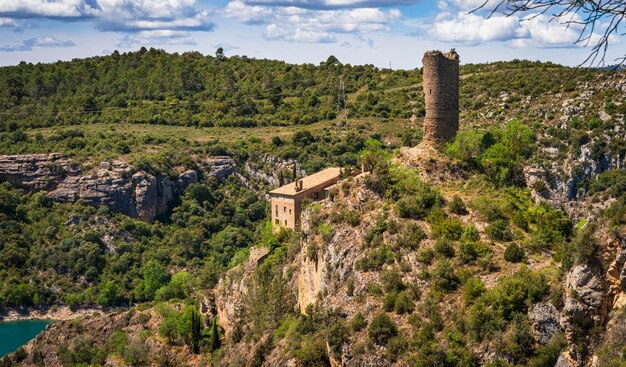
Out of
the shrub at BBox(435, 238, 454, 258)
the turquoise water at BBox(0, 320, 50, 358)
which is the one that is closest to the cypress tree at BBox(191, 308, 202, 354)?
the shrub at BBox(435, 238, 454, 258)

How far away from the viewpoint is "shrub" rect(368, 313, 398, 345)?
2828cm

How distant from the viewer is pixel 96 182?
3580 inches

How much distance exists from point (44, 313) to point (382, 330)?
61.8 metres

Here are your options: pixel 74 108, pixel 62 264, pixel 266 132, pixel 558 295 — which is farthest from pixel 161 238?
pixel 558 295

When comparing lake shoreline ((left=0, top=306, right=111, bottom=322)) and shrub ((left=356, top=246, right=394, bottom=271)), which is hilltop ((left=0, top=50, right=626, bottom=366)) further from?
lake shoreline ((left=0, top=306, right=111, bottom=322))

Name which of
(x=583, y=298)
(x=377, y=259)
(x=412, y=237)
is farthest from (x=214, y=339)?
(x=583, y=298)

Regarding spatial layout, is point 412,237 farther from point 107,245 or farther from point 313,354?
point 107,245

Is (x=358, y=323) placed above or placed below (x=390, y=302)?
below

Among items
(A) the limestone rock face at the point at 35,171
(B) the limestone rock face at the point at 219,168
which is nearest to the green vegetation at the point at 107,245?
(A) the limestone rock face at the point at 35,171

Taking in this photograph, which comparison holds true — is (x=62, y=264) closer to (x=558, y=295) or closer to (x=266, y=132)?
(x=266, y=132)

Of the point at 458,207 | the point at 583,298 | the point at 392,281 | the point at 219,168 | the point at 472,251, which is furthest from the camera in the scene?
the point at 219,168

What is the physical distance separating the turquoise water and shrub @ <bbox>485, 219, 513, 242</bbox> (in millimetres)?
52972

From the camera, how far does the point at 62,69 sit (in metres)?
130

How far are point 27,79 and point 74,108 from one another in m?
18.7
